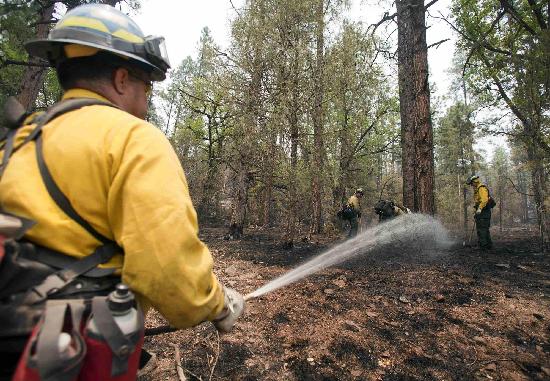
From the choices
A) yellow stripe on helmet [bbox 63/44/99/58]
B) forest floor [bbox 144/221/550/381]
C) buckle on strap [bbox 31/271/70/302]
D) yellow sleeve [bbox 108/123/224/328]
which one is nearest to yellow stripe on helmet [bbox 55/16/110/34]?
yellow stripe on helmet [bbox 63/44/99/58]

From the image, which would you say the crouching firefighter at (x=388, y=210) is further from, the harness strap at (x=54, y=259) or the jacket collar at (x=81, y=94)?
the harness strap at (x=54, y=259)

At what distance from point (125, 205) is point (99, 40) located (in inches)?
36.0

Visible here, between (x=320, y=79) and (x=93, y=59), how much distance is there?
8.93 metres

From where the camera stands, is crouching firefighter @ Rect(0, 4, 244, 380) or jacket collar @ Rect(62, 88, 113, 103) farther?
jacket collar @ Rect(62, 88, 113, 103)

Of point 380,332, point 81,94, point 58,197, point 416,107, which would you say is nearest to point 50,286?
point 58,197

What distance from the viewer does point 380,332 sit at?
4.29 m

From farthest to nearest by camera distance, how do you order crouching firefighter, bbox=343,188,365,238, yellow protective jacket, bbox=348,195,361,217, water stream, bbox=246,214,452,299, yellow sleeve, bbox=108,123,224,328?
1. yellow protective jacket, bbox=348,195,361,217
2. crouching firefighter, bbox=343,188,365,238
3. water stream, bbox=246,214,452,299
4. yellow sleeve, bbox=108,123,224,328

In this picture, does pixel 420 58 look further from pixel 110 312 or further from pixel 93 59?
pixel 110 312

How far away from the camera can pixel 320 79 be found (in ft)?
32.7

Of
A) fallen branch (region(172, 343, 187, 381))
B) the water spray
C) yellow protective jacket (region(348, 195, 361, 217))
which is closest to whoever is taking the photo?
fallen branch (region(172, 343, 187, 381))

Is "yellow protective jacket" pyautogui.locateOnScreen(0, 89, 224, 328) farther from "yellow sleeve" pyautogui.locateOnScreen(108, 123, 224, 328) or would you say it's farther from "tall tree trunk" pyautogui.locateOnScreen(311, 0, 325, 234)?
"tall tree trunk" pyautogui.locateOnScreen(311, 0, 325, 234)

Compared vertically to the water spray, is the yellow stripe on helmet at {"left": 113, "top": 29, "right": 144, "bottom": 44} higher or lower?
higher

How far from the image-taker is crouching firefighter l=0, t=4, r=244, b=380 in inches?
47.7

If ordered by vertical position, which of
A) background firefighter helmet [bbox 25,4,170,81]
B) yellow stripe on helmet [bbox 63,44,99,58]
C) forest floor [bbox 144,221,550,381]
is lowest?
forest floor [bbox 144,221,550,381]
